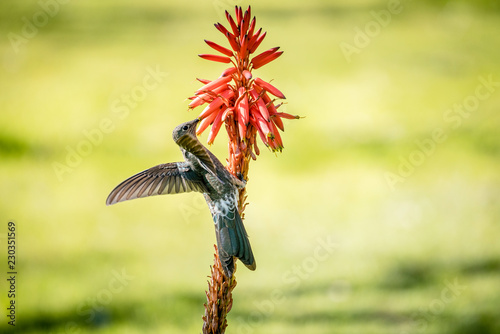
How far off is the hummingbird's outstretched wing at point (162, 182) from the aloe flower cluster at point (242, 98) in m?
0.23

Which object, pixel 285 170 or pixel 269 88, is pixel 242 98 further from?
pixel 285 170

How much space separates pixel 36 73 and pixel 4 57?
1.43ft

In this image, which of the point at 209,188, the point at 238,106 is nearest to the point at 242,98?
the point at 238,106

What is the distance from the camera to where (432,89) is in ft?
23.0

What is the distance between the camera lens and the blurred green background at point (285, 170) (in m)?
4.32

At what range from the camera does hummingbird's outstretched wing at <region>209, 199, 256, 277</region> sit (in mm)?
2053

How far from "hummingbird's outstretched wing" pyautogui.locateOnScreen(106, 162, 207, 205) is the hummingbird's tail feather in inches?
7.1

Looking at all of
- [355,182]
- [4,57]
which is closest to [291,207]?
[355,182]

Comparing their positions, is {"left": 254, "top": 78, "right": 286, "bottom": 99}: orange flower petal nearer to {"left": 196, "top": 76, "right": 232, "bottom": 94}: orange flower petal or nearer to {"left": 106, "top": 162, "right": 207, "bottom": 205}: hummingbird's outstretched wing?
{"left": 196, "top": 76, "right": 232, "bottom": 94}: orange flower petal

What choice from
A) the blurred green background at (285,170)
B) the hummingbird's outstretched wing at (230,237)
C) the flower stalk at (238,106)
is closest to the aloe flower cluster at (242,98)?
the flower stalk at (238,106)

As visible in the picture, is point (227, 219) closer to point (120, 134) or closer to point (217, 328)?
point (217, 328)

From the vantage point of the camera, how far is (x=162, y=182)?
223 cm

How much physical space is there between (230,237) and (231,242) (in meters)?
0.02

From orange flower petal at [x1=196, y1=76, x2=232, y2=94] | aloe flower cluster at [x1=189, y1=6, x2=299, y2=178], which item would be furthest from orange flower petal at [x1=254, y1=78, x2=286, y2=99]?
orange flower petal at [x1=196, y1=76, x2=232, y2=94]
